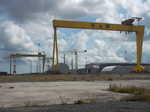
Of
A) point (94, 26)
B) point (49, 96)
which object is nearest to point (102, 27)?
point (94, 26)

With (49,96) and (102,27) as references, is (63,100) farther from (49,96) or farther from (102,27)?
(102,27)

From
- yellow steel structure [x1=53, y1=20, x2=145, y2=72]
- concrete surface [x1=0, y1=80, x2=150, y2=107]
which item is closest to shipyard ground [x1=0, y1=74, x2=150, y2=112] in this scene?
concrete surface [x1=0, y1=80, x2=150, y2=107]

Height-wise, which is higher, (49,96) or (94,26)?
(94,26)

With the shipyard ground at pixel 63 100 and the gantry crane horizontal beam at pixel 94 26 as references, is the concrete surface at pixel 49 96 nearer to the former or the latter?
the shipyard ground at pixel 63 100

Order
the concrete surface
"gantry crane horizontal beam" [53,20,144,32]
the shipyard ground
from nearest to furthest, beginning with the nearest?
the shipyard ground, the concrete surface, "gantry crane horizontal beam" [53,20,144,32]

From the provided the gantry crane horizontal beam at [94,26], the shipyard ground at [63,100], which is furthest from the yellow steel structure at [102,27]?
the shipyard ground at [63,100]

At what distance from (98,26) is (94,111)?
3588cm

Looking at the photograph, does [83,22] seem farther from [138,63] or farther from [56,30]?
[138,63]

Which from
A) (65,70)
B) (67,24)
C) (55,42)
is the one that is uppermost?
(67,24)

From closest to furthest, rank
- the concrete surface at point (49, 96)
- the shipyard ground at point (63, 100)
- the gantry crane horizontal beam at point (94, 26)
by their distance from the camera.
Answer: the shipyard ground at point (63, 100)
the concrete surface at point (49, 96)
the gantry crane horizontal beam at point (94, 26)

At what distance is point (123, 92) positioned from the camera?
607 inches

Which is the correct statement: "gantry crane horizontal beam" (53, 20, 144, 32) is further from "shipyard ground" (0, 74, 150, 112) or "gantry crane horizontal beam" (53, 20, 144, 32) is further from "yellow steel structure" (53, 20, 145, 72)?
"shipyard ground" (0, 74, 150, 112)

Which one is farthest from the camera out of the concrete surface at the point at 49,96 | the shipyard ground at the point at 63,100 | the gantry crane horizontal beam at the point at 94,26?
the gantry crane horizontal beam at the point at 94,26

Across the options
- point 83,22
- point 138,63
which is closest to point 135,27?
point 138,63
